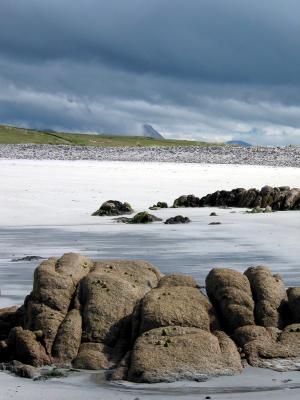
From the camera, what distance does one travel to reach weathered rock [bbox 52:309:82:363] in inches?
364

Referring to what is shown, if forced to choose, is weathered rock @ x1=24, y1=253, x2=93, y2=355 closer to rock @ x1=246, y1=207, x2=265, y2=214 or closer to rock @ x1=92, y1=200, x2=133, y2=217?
rock @ x1=92, y1=200, x2=133, y2=217

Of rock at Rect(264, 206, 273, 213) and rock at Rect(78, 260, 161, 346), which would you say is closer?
rock at Rect(78, 260, 161, 346)

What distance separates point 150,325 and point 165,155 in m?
52.6

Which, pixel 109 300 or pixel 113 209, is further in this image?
pixel 113 209

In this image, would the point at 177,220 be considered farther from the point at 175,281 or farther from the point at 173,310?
the point at 173,310

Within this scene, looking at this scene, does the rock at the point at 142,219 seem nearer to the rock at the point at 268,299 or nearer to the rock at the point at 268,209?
the rock at the point at 268,209

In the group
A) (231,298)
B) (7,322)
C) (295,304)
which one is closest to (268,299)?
(295,304)

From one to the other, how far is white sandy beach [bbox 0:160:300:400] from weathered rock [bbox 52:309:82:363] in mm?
554

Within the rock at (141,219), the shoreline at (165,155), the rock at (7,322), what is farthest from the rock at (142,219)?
the shoreline at (165,155)

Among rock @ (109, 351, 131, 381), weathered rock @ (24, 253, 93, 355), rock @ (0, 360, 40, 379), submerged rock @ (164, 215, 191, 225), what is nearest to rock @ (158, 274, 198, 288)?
weathered rock @ (24, 253, 93, 355)

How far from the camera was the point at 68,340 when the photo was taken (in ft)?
30.7

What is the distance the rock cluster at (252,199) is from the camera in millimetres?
29141

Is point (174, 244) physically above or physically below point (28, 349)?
above

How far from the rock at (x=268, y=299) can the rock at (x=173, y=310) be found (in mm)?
685
